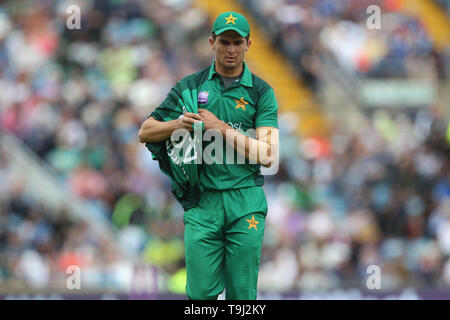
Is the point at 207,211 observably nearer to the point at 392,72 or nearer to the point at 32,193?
the point at 32,193

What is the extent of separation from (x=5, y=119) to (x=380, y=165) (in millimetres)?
5987

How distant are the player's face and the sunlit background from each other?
163 inches

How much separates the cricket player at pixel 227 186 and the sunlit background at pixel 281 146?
3637mm

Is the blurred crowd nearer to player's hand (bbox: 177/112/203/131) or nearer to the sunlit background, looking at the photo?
the sunlit background

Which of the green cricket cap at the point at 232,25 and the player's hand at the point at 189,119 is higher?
the green cricket cap at the point at 232,25

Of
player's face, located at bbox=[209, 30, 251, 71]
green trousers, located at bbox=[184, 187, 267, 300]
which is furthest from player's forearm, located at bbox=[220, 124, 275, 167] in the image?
player's face, located at bbox=[209, 30, 251, 71]

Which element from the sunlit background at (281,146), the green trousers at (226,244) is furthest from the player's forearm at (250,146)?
the sunlit background at (281,146)

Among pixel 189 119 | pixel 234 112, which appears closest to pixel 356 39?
pixel 234 112

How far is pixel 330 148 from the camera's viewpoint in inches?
567

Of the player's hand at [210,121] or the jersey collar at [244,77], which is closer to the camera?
the player's hand at [210,121]

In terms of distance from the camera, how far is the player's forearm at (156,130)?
5707 millimetres

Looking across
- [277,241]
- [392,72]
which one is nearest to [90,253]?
[277,241]

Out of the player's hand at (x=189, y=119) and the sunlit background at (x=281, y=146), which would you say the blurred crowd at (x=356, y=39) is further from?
the player's hand at (x=189, y=119)
